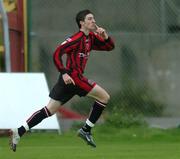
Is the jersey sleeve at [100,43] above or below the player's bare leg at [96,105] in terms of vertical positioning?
above

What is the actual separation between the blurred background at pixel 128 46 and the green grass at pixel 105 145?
4.02 feet

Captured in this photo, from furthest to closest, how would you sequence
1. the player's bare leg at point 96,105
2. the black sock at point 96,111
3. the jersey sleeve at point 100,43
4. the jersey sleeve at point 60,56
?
the jersey sleeve at point 100,43, the black sock at point 96,111, the player's bare leg at point 96,105, the jersey sleeve at point 60,56

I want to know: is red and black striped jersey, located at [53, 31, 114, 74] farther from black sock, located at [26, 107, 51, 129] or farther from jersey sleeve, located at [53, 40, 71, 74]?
black sock, located at [26, 107, 51, 129]

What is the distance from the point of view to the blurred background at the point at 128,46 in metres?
15.8

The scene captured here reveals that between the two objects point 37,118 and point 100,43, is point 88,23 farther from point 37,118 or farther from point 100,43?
point 37,118

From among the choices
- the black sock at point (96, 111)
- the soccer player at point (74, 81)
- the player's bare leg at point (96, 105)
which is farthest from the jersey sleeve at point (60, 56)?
the black sock at point (96, 111)

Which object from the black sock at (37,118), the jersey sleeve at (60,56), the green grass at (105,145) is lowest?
the green grass at (105,145)

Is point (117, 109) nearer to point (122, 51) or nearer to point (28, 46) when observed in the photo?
point (122, 51)

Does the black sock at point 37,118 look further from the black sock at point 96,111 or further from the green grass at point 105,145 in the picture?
the black sock at point 96,111

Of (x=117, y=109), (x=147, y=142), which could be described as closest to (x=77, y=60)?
(x=147, y=142)

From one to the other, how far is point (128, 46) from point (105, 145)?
4171 millimetres

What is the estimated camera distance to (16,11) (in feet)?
53.0

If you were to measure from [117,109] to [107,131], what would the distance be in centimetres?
114

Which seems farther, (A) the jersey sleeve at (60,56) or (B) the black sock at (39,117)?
(B) the black sock at (39,117)
